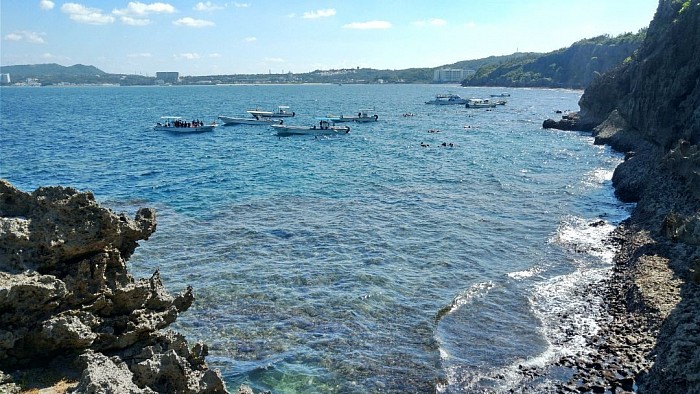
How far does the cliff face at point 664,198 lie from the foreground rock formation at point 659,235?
0.16ft

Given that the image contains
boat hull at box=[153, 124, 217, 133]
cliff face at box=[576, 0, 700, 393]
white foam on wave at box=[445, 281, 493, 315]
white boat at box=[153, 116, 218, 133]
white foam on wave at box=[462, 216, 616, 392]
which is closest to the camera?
cliff face at box=[576, 0, 700, 393]

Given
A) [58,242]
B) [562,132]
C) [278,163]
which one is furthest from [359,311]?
[562,132]

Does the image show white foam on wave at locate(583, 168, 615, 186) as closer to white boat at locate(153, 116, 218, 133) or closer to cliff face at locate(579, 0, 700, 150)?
cliff face at locate(579, 0, 700, 150)

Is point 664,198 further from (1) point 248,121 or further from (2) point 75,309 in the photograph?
(1) point 248,121

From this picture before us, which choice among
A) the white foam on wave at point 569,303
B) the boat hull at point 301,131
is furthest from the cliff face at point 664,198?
the boat hull at point 301,131

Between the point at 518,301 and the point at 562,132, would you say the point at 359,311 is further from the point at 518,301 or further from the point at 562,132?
the point at 562,132

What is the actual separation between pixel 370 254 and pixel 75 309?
65.6ft

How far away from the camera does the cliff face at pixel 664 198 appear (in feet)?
58.5

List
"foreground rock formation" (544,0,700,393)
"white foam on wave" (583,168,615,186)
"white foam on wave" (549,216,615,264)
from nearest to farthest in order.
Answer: "foreground rock formation" (544,0,700,393)
"white foam on wave" (549,216,615,264)
"white foam on wave" (583,168,615,186)

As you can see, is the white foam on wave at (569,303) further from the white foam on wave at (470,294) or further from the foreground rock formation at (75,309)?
the foreground rock formation at (75,309)

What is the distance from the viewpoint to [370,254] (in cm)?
3045

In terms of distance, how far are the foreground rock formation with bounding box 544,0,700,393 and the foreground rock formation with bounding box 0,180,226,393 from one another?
520 inches

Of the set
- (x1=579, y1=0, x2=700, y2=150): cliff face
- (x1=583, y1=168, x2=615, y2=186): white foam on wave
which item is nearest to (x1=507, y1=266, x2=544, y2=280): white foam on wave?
(x1=579, y1=0, x2=700, y2=150): cliff face

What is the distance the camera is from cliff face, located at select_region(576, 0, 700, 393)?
17844mm
